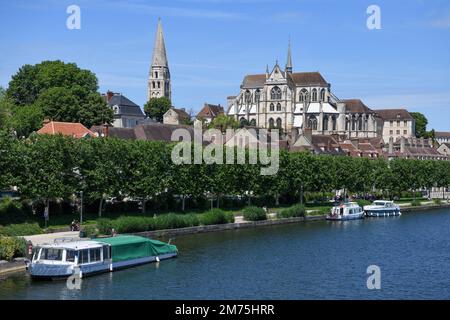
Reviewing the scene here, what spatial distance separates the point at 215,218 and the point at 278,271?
23.0 m

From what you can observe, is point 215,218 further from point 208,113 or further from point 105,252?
point 208,113

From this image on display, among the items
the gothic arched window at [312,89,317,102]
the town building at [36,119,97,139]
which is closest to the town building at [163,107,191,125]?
the gothic arched window at [312,89,317,102]

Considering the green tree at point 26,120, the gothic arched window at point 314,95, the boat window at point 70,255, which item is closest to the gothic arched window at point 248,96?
the gothic arched window at point 314,95

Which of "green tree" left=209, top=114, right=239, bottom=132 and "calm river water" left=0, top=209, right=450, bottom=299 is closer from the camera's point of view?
"calm river water" left=0, top=209, right=450, bottom=299

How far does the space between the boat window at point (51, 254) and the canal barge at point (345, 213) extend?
155 feet

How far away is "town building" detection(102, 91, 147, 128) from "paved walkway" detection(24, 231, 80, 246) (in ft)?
294

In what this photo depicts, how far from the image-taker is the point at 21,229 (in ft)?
177

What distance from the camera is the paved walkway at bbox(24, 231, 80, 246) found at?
50784mm

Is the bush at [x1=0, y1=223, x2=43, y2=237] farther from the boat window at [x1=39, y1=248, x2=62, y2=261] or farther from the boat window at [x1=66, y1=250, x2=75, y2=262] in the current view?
the boat window at [x1=66, y1=250, x2=75, y2=262]

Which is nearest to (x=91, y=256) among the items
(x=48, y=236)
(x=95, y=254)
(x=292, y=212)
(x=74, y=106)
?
(x=95, y=254)

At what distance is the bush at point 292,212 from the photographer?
78.5 meters

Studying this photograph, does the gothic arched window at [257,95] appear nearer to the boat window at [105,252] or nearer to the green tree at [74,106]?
the green tree at [74,106]

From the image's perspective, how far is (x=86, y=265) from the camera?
4347cm
